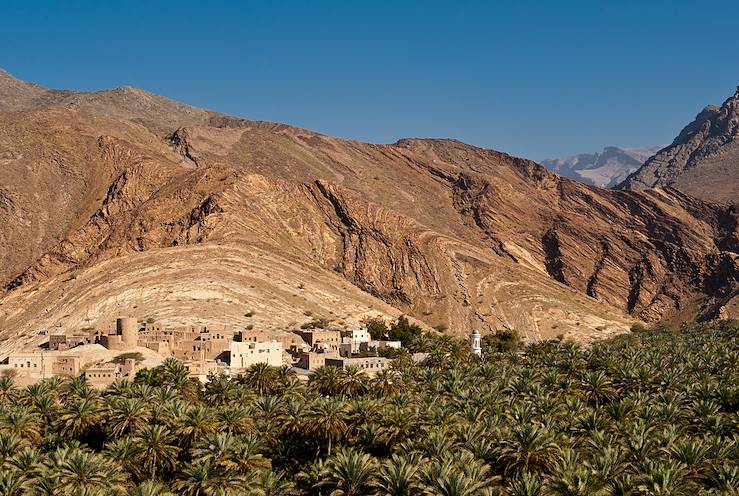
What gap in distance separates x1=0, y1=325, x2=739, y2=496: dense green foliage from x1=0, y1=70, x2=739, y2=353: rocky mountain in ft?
133

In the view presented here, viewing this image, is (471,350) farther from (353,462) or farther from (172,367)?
(353,462)

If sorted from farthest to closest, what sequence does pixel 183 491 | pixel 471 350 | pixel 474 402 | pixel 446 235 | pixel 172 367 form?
pixel 446 235
pixel 471 350
pixel 172 367
pixel 474 402
pixel 183 491

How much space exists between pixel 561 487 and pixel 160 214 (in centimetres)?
11943

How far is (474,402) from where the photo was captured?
54625 mm

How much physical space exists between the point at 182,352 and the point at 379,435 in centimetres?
3996

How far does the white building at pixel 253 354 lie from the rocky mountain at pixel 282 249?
60.3 ft

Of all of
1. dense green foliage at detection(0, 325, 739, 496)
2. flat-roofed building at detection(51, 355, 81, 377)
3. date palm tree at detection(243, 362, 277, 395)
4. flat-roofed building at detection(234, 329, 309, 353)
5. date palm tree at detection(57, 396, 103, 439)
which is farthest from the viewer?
flat-roofed building at detection(234, 329, 309, 353)

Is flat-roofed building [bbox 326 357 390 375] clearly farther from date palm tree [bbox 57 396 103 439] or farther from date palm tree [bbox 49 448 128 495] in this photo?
date palm tree [bbox 49 448 128 495]

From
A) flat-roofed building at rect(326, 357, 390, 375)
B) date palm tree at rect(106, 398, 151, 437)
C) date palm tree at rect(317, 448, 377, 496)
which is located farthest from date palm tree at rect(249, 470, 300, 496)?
flat-roofed building at rect(326, 357, 390, 375)

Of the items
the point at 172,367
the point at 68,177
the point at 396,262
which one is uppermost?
the point at 68,177

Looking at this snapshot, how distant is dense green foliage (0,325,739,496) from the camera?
38219 millimetres

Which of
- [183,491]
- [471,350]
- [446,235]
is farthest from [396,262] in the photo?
[183,491]

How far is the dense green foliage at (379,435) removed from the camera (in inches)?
1505

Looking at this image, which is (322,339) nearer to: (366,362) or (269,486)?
(366,362)
